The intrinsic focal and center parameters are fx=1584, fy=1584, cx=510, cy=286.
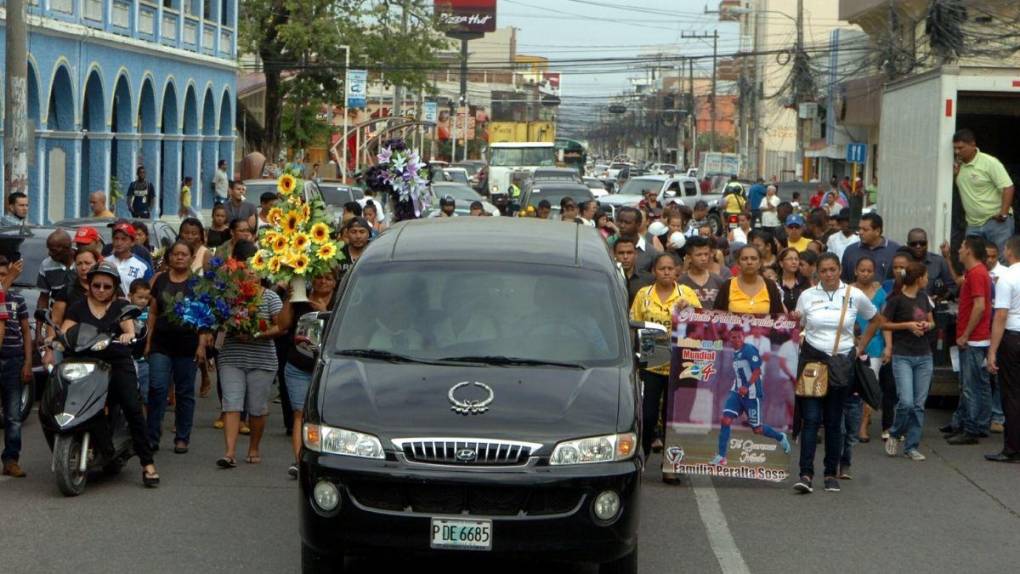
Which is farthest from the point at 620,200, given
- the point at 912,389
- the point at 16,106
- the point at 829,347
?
the point at 829,347

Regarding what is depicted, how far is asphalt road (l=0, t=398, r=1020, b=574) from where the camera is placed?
29.0ft

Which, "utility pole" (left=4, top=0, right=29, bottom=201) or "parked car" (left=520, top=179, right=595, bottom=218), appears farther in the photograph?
"parked car" (left=520, top=179, right=595, bottom=218)

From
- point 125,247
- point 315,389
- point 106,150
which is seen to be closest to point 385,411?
point 315,389

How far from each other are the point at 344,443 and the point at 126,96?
1181 inches

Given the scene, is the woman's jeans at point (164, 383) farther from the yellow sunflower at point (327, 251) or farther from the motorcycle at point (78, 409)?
the yellow sunflower at point (327, 251)

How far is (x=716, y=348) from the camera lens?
1118 centimetres

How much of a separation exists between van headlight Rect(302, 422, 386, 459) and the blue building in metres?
15.7

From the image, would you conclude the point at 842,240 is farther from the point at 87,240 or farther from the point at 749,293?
the point at 87,240

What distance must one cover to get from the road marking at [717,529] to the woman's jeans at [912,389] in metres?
2.01

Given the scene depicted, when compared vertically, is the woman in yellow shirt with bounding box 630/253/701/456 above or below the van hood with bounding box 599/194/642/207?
below

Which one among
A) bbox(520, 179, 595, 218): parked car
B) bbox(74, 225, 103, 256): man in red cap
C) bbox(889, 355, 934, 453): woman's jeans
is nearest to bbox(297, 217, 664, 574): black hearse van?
bbox(74, 225, 103, 256): man in red cap

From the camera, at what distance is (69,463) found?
33.9 ft

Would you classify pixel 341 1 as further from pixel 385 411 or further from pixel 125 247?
pixel 385 411

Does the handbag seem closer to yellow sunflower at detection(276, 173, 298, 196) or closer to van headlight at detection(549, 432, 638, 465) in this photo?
van headlight at detection(549, 432, 638, 465)
